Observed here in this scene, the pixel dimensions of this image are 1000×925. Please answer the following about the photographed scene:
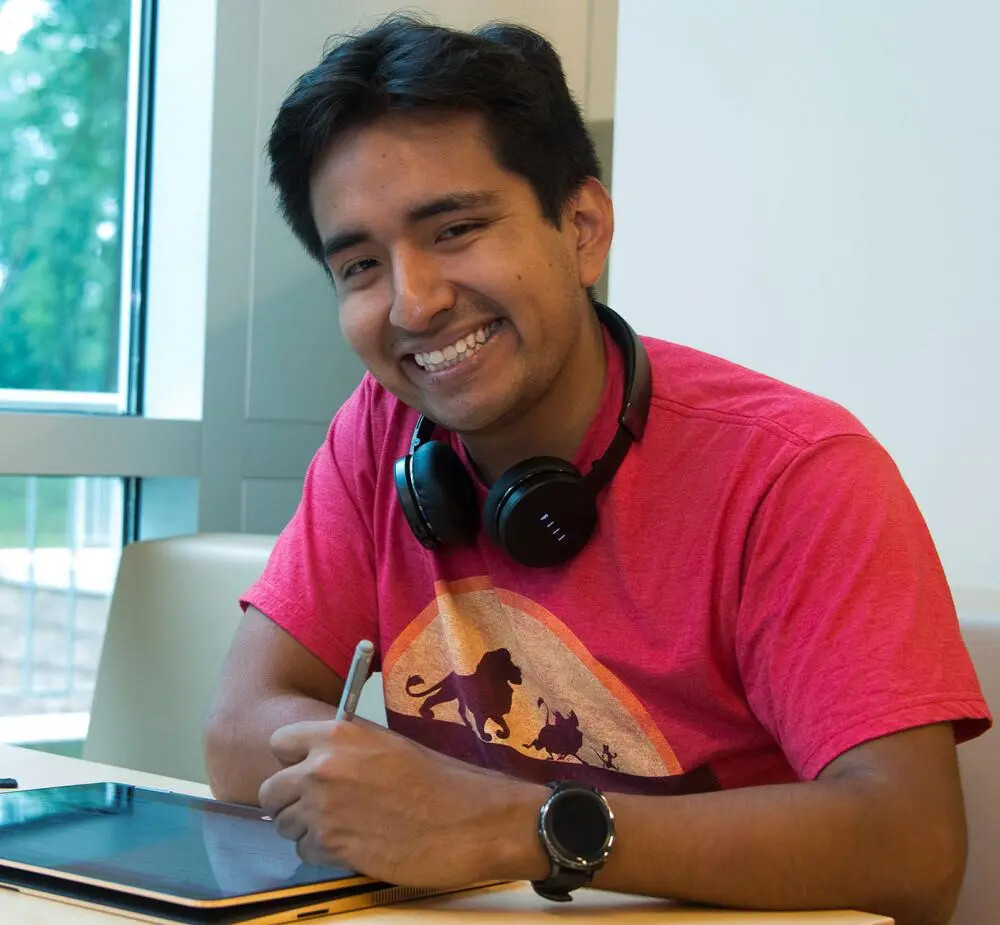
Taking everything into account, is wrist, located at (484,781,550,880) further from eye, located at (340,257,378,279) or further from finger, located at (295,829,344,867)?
eye, located at (340,257,378,279)

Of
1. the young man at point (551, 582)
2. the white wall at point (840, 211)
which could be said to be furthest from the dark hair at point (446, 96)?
the white wall at point (840, 211)

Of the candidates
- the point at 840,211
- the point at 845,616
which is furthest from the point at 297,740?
the point at 840,211

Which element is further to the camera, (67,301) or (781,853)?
(67,301)

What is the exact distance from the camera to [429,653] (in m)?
1.31

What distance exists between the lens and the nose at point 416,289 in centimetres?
120

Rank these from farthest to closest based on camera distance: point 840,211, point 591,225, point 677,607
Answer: point 840,211 → point 591,225 → point 677,607

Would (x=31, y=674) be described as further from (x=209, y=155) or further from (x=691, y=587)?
(x=691, y=587)

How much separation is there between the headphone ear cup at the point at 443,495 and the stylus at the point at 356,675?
0.33m

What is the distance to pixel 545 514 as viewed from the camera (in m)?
1.15

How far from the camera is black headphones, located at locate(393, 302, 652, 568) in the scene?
1.16 metres

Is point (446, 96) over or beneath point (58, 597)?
over

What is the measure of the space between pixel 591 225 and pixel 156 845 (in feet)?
2.45

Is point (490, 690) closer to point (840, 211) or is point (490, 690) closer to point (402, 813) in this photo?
point (402, 813)

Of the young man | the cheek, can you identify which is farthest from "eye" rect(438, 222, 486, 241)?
the cheek
